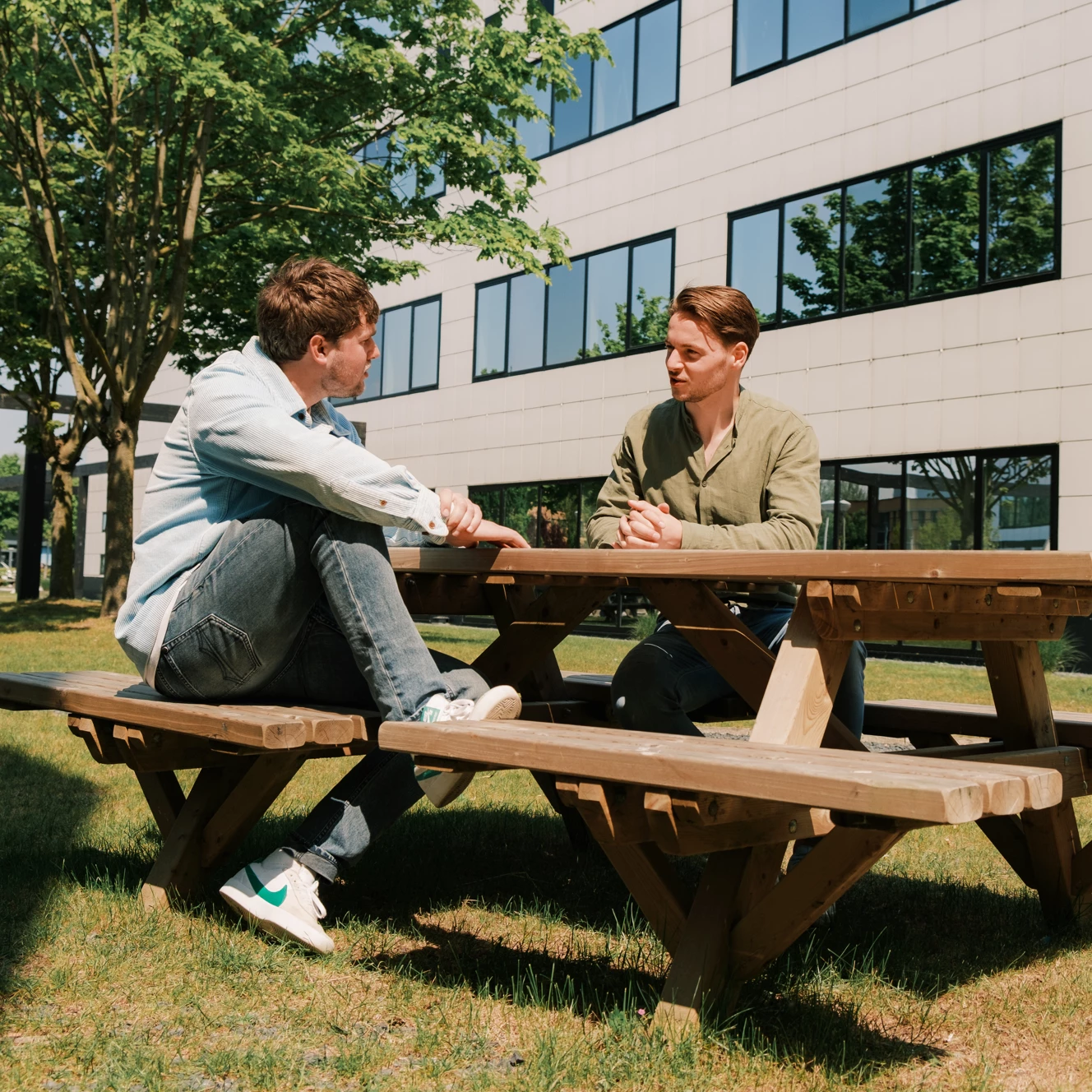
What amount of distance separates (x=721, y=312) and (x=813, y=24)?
1619cm

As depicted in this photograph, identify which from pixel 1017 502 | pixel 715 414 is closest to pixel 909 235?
pixel 1017 502

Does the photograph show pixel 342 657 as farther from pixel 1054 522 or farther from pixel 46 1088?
pixel 1054 522

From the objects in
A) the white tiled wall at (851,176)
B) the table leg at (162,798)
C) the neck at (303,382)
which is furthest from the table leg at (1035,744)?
the white tiled wall at (851,176)

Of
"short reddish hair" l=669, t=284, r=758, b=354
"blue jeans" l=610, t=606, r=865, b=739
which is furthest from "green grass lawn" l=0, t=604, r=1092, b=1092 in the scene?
"short reddish hair" l=669, t=284, r=758, b=354

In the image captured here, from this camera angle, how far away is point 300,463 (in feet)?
9.89

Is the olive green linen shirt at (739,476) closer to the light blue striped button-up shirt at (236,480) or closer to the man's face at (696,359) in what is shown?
the man's face at (696,359)

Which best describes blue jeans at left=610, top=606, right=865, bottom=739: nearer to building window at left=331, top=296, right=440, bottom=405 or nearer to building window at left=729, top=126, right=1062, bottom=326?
building window at left=729, top=126, right=1062, bottom=326

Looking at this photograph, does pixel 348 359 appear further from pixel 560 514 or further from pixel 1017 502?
pixel 560 514

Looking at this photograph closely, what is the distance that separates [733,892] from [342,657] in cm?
123

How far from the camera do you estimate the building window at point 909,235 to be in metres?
15.4

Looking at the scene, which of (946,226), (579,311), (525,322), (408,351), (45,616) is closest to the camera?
(946,226)

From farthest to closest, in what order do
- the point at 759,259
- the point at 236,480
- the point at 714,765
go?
the point at 759,259 → the point at 236,480 → the point at 714,765

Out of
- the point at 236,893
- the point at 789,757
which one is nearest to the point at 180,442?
the point at 236,893

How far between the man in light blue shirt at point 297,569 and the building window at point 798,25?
1553 cm
